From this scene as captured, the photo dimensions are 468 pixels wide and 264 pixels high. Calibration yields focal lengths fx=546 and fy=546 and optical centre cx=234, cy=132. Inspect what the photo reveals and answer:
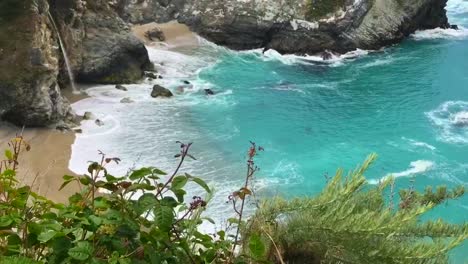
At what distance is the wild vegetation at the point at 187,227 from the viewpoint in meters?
3.81

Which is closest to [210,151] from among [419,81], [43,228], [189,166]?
[189,166]

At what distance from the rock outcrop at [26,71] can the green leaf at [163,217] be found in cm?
2048

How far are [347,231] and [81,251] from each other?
2.86m

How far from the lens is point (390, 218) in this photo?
5.43 m

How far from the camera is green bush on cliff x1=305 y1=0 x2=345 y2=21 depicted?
38656 mm

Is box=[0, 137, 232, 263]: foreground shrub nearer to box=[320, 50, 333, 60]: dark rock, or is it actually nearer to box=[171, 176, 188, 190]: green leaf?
box=[171, 176, 188, 190]: green leaf

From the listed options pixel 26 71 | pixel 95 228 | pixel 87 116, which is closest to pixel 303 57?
pixel 87 116

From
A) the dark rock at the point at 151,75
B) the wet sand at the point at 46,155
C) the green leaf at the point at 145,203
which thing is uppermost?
the green leaf at the point at 145,203

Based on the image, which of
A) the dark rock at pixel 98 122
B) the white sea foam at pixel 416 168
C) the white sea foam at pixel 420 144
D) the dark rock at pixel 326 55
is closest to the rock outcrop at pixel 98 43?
the dark rock at pixel 98 122

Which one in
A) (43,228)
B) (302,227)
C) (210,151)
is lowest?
(210,151)

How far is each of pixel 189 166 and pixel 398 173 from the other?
8356mm

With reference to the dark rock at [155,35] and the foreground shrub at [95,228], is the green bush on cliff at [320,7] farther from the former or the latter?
the foreground shrub at [95,228]

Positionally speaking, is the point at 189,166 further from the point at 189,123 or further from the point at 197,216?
the point at 197,216

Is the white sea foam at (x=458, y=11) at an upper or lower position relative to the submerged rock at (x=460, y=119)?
upper
